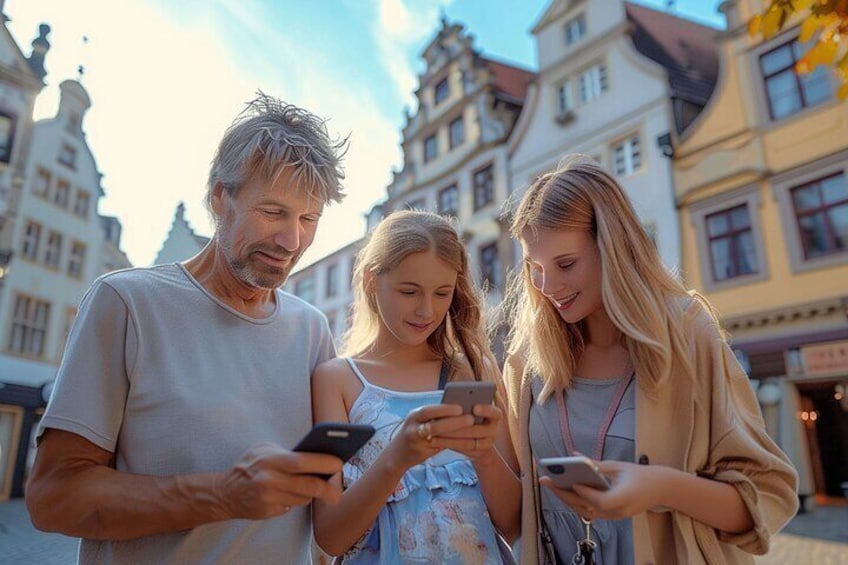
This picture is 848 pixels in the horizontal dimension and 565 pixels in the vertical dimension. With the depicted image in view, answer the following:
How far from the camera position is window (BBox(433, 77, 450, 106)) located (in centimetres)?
2127

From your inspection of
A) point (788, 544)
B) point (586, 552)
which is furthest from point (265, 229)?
point (788, 544)

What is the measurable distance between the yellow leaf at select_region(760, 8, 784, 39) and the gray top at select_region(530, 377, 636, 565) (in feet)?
5.64

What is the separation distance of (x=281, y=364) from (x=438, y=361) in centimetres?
62

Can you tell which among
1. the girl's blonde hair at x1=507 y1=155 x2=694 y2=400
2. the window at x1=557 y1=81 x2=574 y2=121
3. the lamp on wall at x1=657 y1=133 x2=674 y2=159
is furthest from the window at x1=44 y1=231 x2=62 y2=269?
the girl's blonde hair at x1=507 y1=155 x2=694 y2=400

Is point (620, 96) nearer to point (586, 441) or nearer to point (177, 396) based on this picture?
point (586, 441)

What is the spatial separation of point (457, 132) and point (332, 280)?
31.9ft

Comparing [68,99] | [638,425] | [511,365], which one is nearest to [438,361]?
[511,365]

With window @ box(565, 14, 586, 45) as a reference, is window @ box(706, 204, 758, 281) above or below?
below

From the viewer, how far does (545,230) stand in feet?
6.89

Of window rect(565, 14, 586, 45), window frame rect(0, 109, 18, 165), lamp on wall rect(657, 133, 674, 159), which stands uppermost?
window rect(565, 14, 586, 45)

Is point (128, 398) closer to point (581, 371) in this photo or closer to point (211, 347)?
point (211, 347)

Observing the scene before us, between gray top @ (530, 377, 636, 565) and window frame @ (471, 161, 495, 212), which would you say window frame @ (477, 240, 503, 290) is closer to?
window frame @ (471, 161, 495, 212)

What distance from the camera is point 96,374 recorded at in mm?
1697

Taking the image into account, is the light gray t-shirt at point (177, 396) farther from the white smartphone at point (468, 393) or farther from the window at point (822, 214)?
the window at point (822, 214)
